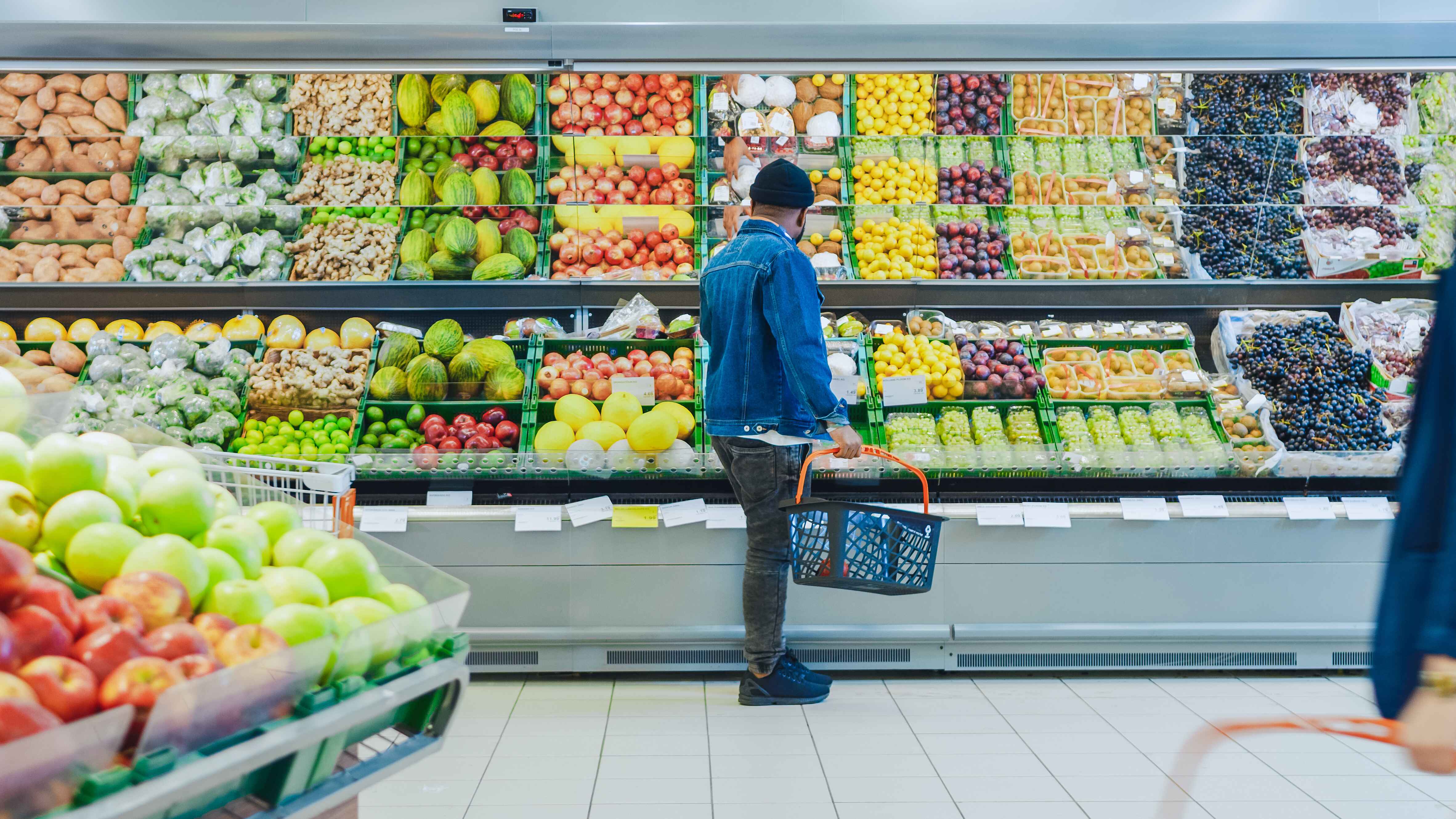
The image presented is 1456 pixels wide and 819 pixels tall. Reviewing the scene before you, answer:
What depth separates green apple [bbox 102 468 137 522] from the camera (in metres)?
1.38

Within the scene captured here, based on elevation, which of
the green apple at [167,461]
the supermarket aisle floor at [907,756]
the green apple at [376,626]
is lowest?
the supermarket aisle floor at [907,756]

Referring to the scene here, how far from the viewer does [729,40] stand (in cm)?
407

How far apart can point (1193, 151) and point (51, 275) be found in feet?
16.5

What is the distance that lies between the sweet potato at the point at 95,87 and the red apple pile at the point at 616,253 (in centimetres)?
213

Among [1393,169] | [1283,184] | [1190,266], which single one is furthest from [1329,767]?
[1393,169]

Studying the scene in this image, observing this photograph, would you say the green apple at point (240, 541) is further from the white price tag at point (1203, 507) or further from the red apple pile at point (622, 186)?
the white price tag at point (1203, 507)

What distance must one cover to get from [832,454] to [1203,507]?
1.45 m

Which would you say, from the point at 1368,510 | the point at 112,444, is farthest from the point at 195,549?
the point at 1368,510

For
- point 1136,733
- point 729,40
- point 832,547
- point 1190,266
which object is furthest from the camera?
point 1190,266

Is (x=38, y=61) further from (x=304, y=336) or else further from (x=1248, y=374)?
(x=1248, y=374)

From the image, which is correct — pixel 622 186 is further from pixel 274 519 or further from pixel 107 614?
pixel 107 614

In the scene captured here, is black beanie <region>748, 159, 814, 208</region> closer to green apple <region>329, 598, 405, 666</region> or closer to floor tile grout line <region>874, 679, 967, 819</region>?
floor tile grout line <region>874, 679, 967, 819</region>

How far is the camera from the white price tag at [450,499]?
12.2ft

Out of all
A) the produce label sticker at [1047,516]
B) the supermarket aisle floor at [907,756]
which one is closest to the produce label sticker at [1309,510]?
the supermarket aisle floor at [907,756]
